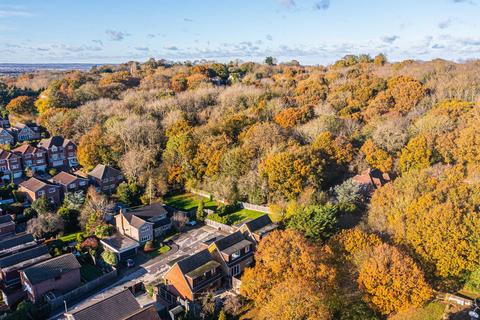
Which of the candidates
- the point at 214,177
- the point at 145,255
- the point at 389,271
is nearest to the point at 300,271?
the point at 389,271

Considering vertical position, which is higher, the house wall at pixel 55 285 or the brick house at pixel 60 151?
the brick house at pixel 60 151

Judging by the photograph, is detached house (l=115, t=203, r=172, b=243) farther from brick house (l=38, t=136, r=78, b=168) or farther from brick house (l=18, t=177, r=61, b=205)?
brick house (l=38, t=136, r=78, b=168)

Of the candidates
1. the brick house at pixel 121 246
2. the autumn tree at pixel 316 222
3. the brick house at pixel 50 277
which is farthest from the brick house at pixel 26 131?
the autumn tree at pixel 316 222

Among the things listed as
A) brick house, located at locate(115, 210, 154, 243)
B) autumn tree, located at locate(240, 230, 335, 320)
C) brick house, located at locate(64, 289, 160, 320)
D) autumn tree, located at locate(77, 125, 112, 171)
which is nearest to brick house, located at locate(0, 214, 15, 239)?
brick house, located at locate(115, 210, 154, 243)

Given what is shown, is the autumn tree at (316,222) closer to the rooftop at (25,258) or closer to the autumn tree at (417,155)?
the autumn tree at (417,155)

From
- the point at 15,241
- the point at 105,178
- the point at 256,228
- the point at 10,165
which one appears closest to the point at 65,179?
the point at 105,178

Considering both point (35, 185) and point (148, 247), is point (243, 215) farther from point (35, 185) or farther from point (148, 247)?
point (35, 185)
